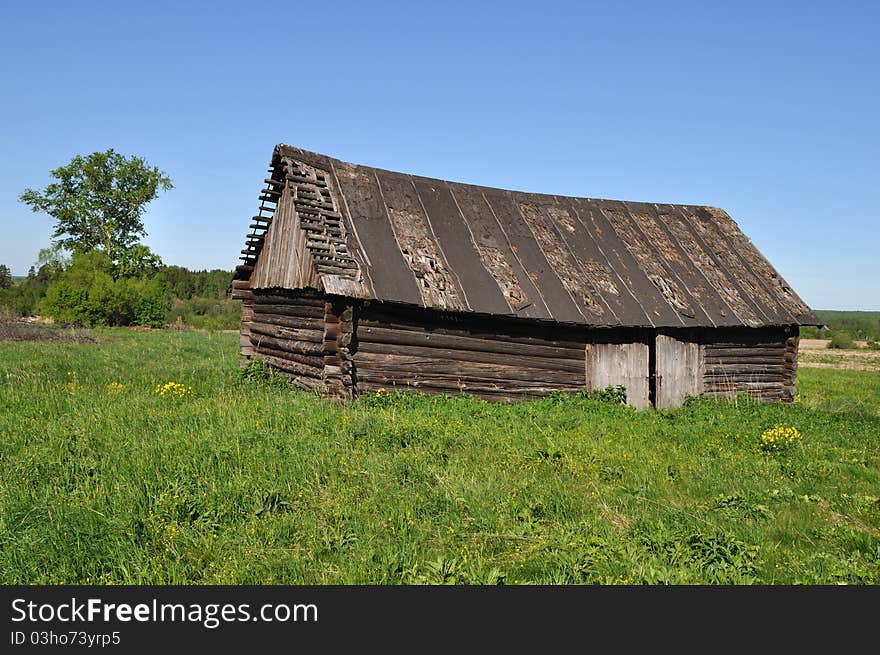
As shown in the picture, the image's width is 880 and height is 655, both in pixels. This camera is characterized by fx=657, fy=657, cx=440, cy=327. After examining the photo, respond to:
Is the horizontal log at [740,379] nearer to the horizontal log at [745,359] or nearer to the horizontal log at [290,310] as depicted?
the horizontal log at [745,359]

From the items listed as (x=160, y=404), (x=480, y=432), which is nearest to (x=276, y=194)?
(x=160, y=404)

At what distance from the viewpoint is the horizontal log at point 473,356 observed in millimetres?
13117

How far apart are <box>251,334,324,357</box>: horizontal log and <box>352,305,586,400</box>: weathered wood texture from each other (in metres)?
1.07

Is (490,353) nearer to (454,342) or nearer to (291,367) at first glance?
(454,342)

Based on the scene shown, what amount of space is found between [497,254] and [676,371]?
542cm

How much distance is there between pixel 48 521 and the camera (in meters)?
5.54

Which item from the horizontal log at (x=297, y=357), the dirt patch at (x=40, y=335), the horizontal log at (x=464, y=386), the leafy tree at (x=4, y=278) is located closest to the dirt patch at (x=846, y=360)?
the horizontal log at (x=464, y=386)

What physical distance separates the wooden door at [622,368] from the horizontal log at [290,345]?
6.28m

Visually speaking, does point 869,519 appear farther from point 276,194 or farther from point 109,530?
point 276,194

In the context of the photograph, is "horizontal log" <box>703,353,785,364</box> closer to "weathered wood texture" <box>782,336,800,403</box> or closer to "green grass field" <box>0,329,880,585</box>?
"weathered wood texture" <box>782,336,800,403</box>

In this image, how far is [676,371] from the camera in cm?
1641

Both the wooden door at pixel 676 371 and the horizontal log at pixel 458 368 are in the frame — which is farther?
the wooden door at pixel 676 371

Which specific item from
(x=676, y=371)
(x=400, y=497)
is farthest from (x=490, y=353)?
(x=400, y=497)

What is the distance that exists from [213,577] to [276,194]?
485 inches
